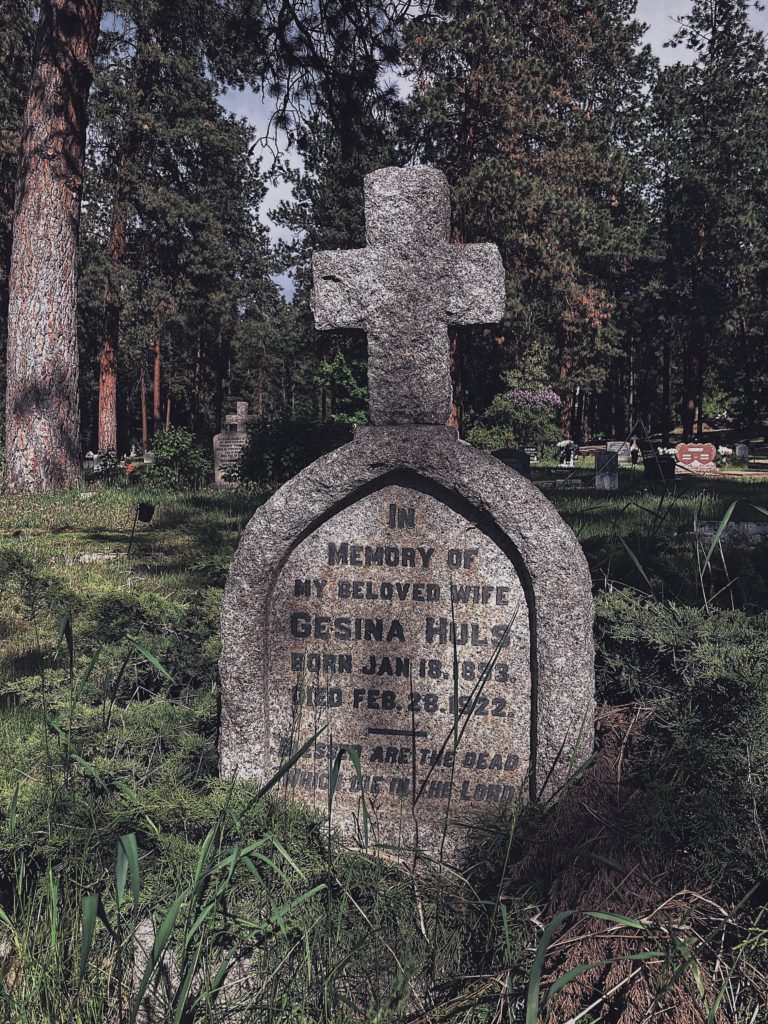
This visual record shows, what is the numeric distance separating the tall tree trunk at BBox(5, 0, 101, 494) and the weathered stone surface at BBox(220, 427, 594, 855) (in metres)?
7.15

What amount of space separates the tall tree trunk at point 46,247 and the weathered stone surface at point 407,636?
7151 mm

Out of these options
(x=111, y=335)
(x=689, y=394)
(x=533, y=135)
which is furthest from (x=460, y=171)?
(x=689, y=394)

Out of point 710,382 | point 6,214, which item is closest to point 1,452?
point 6,214

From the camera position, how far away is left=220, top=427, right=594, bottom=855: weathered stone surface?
2.49 meters

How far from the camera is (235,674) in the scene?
258 centimetres

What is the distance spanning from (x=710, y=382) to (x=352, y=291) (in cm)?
5907

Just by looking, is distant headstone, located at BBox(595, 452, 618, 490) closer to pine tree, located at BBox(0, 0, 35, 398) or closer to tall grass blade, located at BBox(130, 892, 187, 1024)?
pine tree, located at BBox(0, 0, 35, 398)

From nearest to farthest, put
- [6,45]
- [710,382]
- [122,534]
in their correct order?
[122,534] → [6,45] → [710,382]

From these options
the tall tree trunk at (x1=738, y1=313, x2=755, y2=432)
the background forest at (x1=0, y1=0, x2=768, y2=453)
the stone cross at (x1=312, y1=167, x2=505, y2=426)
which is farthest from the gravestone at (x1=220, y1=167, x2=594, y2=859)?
the tall tree trunk at (x1=738, y1=313, x2=755, y2=432)

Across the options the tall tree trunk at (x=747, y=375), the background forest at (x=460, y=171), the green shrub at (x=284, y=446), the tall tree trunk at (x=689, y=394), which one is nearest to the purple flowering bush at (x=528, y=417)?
the background forest at (x=460, y=171)

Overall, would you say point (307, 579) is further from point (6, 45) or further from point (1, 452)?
point (6, 45)

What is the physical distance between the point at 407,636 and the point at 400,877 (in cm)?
74

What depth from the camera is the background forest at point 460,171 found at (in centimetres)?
959

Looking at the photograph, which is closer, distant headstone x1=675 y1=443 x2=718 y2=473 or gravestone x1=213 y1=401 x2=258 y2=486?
gravestone x1=213 y1=401 x2=258 y2=486
